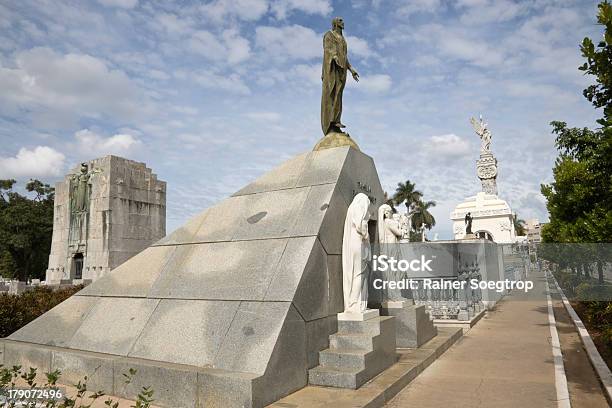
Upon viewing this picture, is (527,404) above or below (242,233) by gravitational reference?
below

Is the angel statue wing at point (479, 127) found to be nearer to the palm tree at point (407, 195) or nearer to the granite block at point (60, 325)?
the palm tree at point (407, 195)

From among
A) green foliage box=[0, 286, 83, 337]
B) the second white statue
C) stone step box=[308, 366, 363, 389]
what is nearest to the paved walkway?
stone step box=[308, 366, 363, 389]

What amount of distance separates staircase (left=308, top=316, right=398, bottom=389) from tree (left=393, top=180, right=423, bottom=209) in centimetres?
6138

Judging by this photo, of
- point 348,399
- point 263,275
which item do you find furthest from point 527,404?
point 263,275

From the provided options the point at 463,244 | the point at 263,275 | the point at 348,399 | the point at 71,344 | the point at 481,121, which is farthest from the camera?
the point at 481,121

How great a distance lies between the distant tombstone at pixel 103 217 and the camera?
2097 cm

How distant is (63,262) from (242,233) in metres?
19.5

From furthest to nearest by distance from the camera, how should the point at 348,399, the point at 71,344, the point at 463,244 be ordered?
1. the point at 463,244
2. the point at 71,344
3. the point at 348,399

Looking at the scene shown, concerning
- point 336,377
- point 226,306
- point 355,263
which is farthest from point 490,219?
point 226,306

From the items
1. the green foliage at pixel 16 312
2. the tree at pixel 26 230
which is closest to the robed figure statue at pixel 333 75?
the green foliage at pixel 16 312

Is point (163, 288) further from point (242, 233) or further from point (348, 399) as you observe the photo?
point (348, 399)

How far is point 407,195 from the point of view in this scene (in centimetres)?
6681

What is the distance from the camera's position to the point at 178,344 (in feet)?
18.7

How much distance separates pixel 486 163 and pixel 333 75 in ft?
206
